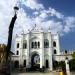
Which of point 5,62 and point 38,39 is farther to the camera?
point 38,39

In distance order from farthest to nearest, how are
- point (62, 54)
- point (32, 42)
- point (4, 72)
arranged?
point (32, 42)
point (62, 54)
point (4, 72)

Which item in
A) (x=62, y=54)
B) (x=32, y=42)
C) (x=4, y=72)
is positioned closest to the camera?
(x=4, y=72)

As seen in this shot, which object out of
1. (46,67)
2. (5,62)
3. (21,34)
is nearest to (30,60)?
(46,67)

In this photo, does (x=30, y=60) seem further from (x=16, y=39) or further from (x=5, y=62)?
(x=5, y=62)

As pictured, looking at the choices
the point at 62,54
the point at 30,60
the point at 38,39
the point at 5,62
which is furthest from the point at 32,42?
the point at 5,62

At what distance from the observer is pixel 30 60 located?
168ft

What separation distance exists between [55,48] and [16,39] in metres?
12.3

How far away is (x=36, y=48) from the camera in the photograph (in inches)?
2058

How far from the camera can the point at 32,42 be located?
53.1 m

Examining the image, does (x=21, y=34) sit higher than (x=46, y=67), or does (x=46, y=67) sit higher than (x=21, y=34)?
(x=21, y=34)

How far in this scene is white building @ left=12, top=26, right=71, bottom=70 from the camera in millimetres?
50750

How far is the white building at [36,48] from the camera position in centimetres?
5075

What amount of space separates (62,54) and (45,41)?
6.64 m

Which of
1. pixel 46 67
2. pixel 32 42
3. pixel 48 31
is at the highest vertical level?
pixel 48 31
